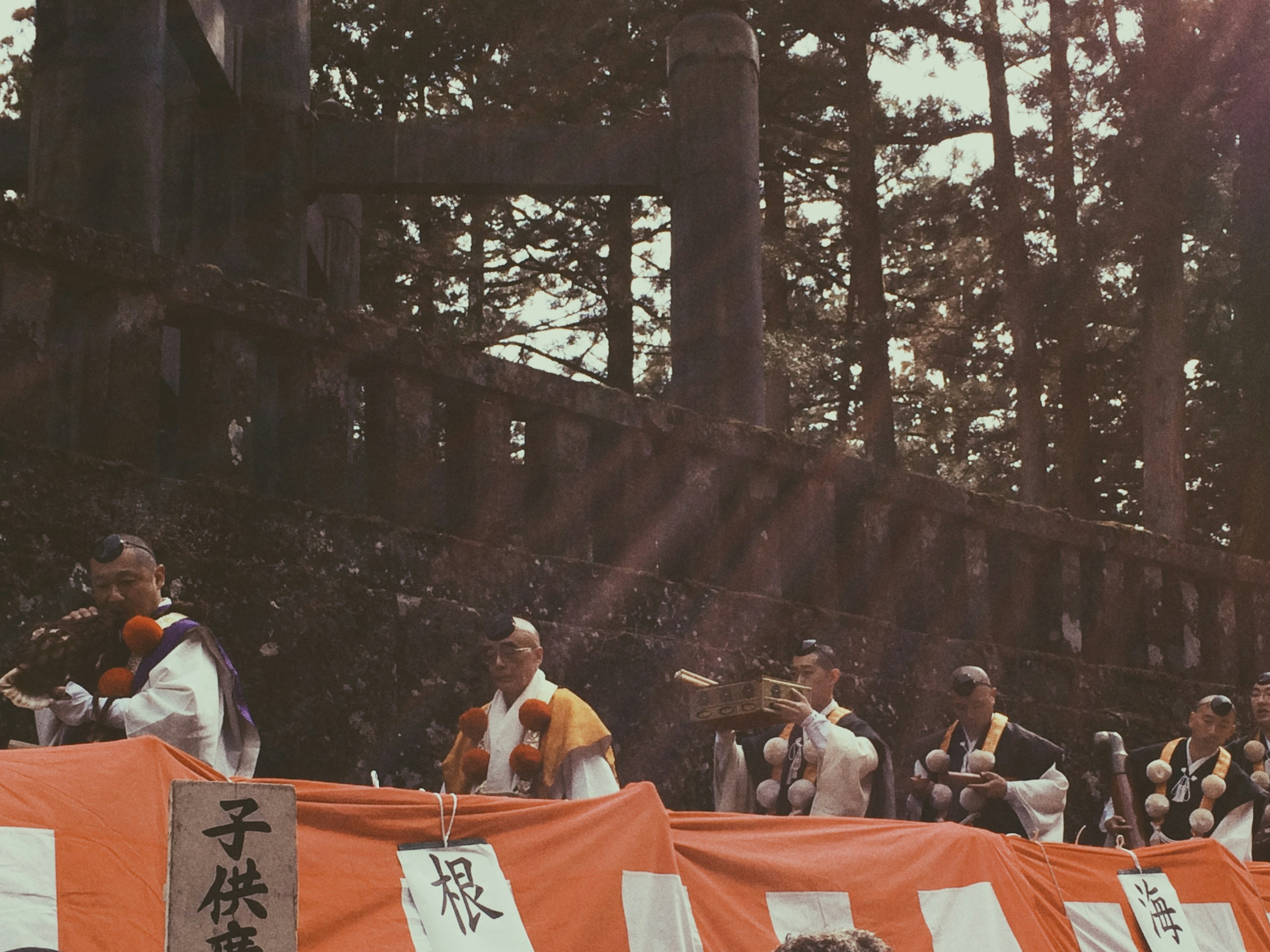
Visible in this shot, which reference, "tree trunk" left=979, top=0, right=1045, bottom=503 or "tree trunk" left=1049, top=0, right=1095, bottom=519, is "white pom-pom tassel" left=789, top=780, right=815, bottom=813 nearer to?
"tree trunk" left=1049, top=0, right=1095, bottom=519

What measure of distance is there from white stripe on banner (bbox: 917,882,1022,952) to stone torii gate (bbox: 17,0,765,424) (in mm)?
3304

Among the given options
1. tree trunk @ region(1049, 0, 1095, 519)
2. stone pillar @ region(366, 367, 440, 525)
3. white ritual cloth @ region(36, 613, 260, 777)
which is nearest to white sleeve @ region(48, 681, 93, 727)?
white ritual cloth @ region(36, 613, 260, 777)

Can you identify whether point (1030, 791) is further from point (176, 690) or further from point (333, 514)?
point (176, 690)

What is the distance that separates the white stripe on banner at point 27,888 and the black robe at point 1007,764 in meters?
4.16

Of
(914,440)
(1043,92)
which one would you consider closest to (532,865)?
(1043,92)

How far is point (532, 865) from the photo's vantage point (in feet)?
12.7

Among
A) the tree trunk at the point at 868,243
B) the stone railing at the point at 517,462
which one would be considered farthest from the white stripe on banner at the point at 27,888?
the tree trunk at the point at 868,243

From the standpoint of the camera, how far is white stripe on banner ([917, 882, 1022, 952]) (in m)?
4.65

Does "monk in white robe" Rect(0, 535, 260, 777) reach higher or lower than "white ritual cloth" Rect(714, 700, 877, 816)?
higher

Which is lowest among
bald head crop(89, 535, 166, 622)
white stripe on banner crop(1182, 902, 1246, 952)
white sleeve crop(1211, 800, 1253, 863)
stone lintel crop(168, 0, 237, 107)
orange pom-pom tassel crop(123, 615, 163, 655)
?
white stripe on banner crop(1182, 902, 1246, 952)

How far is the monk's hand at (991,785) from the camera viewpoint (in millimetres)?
6297

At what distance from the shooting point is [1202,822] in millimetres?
6750

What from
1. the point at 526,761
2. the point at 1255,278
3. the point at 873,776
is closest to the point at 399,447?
the point at 526,761

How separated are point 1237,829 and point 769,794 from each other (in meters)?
2.15
